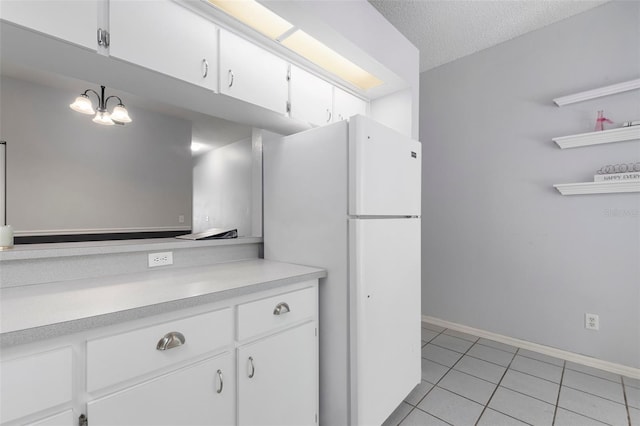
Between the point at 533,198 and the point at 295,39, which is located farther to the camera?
the point at 533,198

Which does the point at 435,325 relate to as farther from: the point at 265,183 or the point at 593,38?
the point at 593,38

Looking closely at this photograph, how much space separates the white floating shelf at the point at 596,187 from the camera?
6.70 ft

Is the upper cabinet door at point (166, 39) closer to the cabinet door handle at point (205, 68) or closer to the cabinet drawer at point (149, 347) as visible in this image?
the cabinet door handle at point (205, 68)

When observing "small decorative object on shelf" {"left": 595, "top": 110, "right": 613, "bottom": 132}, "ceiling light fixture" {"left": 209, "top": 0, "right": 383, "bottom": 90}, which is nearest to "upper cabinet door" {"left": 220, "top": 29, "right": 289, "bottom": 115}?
"ceiling light fixture" {"left": 209, "top": 0, "right": 383, "bottom": 90}

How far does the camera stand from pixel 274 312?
127 cm

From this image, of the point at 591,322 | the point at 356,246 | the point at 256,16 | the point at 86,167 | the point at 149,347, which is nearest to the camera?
the point at 149,347

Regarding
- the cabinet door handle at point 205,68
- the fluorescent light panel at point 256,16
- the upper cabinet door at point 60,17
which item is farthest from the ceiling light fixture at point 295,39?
the upper cabinet door at point 60,17

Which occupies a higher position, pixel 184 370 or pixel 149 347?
pixel 149 347

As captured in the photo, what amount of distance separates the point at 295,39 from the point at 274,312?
1538 mm

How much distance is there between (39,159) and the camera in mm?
2977

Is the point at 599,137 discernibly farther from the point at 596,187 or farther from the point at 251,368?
the point at 251,368

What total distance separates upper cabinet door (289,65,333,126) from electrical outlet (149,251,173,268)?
1.05 meters

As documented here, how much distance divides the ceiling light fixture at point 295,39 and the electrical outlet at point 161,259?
1243mm

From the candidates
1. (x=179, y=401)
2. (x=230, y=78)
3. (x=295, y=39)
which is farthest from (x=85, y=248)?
(x=295, y=39)
